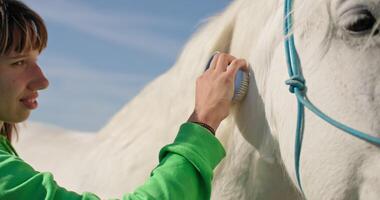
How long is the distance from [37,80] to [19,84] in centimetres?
5

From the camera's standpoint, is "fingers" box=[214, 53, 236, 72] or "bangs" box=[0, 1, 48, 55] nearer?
"bangs" box=[0, 1, 48, 55]

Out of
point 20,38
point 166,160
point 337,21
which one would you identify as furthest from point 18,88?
point 337,21

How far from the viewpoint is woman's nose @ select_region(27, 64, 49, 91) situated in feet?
4.42

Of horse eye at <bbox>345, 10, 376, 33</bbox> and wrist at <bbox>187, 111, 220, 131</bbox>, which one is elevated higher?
horse eye at <bbox>345, 10, 376, 33</bbox>

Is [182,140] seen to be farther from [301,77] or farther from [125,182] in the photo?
[125,182]

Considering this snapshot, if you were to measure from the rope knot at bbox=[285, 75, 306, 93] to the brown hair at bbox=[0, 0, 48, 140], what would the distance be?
0.58 metres

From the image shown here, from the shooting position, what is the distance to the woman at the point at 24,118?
1.20m

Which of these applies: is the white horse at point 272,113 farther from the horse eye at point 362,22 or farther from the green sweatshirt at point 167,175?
the green sweatshirt at point 167,175

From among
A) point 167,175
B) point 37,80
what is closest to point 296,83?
point 167,175

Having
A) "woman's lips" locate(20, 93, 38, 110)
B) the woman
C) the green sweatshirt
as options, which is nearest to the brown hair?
the woman

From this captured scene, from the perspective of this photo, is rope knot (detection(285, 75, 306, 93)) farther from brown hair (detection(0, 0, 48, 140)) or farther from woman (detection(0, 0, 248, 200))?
brown hair (detection(0, 0, 48, 140))

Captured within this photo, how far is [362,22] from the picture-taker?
1245 millimetres

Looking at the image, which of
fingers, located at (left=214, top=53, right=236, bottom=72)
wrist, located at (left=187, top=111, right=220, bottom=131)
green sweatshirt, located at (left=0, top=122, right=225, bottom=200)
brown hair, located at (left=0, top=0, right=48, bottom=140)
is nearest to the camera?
green sweatshirt, located at (left=0, top=122, right=225, bottom=200)

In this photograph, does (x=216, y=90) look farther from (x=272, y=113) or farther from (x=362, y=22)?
(x=362, y=22)
